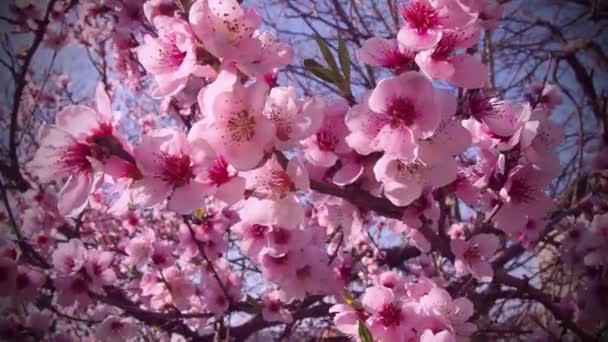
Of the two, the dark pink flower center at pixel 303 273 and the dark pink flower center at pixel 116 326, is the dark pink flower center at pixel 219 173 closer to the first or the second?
the dark pink flower center at pixel 303 273

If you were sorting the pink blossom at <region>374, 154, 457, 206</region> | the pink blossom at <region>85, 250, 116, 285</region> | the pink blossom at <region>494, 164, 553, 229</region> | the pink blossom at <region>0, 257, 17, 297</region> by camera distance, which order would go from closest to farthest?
1. the pink blossom at <region>374, 154, 457, 206</region>
2. the pink blossom at <region>494, 164, 553, 229</region>
3. the pink blossom at <region>0, 257, 17, 297</region>
4. the pink blossom at <region>85, 250, 116, 285</region>

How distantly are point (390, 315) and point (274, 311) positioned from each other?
1.06 metres

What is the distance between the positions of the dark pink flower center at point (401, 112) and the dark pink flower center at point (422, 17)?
0.16 metres

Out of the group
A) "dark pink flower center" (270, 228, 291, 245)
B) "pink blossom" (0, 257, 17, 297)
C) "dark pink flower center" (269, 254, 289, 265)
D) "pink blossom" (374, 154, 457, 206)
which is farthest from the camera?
"pink blossom" (0, 257, 17, 297)

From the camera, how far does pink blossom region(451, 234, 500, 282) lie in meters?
1.47

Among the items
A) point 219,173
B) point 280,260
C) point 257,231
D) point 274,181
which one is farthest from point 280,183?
point 280,260

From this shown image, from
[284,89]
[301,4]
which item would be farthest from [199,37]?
[301,4]

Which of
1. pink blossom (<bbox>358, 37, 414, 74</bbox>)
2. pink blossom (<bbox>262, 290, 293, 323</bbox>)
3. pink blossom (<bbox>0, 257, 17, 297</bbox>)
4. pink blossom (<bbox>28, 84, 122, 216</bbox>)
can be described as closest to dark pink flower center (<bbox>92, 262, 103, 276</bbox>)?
pink blossom (<bbox>0, 257, 17, 297</bbox>)

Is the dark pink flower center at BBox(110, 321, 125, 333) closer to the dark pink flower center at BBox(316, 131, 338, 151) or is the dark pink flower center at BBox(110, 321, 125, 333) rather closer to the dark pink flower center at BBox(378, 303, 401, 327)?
the dark pink flower center at BBox(378, 303, 401, 327)

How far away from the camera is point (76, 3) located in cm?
290

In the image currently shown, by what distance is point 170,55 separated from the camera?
3.21 ft

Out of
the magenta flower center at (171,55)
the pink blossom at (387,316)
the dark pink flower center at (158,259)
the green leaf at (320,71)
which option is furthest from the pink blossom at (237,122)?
the dark pink flower center at (158,259)

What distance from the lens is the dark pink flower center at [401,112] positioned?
3.06 ft

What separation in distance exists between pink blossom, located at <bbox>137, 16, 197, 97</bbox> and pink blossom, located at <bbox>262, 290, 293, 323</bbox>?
1.51 metres
